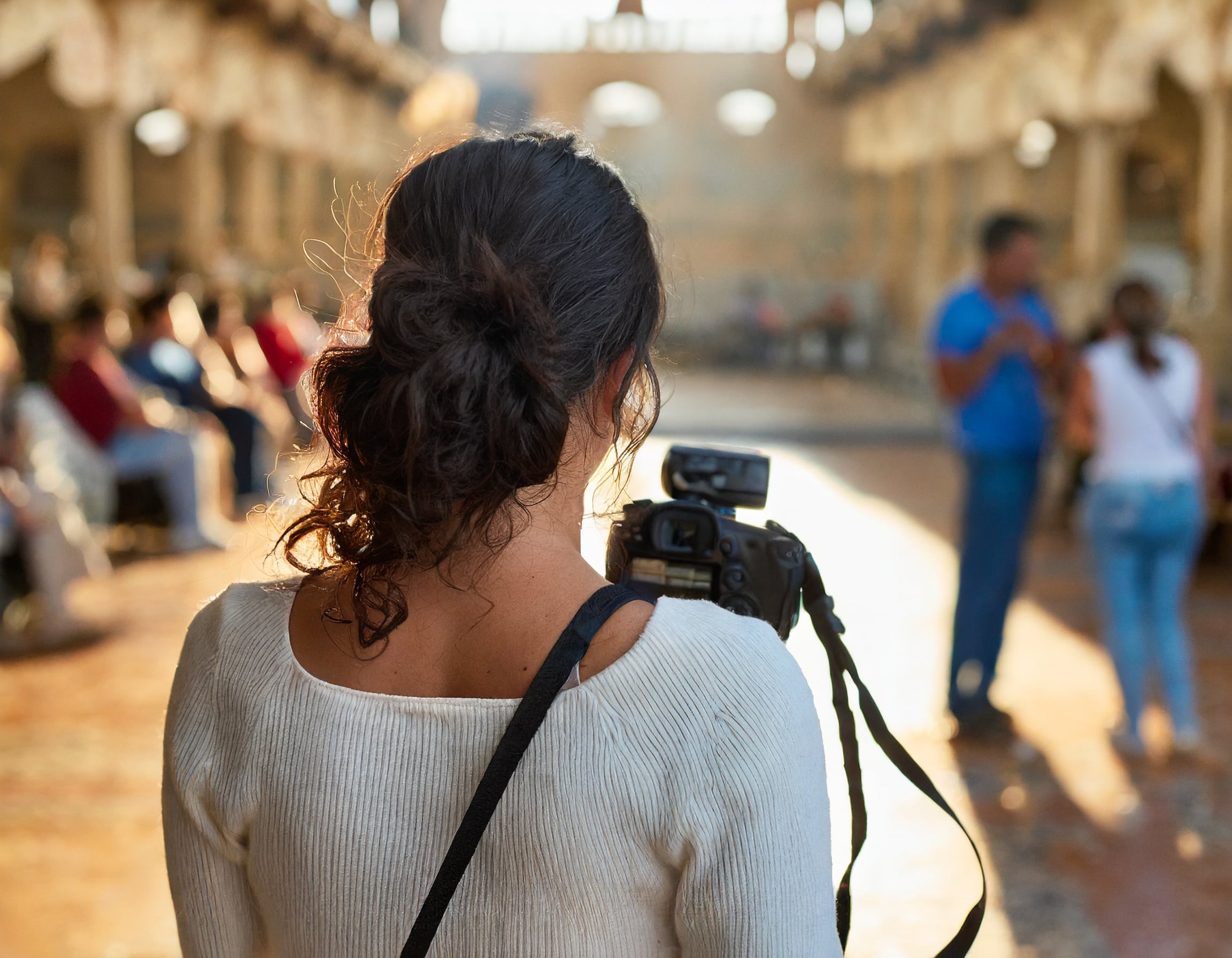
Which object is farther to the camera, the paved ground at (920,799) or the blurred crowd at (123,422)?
the blurred crowd at (123,422)

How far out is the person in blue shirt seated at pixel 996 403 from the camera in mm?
4441

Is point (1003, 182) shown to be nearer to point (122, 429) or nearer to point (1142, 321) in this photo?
point (122, 429)

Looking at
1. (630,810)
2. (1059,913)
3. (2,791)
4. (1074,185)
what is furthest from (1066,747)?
(1074,185)

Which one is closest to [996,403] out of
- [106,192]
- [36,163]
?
[106,192]

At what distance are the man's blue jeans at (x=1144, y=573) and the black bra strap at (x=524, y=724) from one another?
3.71 metres

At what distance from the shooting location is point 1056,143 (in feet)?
61.5

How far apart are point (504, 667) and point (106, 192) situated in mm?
12041

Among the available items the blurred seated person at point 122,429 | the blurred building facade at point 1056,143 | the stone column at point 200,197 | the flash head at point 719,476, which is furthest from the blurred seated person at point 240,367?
the flash head at point 719,476

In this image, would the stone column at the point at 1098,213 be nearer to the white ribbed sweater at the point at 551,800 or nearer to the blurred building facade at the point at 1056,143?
the blurred building facade at the point at 1056,143

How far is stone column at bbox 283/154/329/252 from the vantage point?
1870 centimetres

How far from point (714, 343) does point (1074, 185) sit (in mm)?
8594

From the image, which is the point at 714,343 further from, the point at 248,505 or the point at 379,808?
the point at 379,808

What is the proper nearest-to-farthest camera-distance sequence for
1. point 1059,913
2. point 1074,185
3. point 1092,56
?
point 1059,913 → point 1092,56 → point 1074,185

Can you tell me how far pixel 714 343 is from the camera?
85.3 ft
